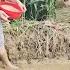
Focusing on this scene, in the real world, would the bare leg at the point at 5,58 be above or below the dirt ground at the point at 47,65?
above

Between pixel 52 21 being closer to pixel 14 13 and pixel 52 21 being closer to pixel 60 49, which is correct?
pixel 60 49

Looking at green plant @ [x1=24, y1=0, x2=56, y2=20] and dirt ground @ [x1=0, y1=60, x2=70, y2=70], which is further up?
green plant @ [x1=24, y1=0, x2=56, y2=20]

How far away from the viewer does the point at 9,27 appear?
709cm

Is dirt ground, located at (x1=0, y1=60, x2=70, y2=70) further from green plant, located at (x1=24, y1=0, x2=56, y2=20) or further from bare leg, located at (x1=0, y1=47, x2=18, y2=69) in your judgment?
green plant, located at (x1=24, y1=0, x2=56, y2=20)

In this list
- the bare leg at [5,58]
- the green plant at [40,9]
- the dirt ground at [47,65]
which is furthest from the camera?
the green plant at [40,9]

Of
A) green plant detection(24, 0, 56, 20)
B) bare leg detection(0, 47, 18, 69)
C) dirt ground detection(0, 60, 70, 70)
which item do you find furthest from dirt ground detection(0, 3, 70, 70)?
green plant detection(24, 0, 56, 20)

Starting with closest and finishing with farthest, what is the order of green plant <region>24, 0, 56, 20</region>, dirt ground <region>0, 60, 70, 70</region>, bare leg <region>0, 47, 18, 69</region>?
bare leg <region>0, 47, 18, 69</region> < dirt ground <region>0, 60, 70, 70</region> < green plant <region>24, 0, 56, 20</region>

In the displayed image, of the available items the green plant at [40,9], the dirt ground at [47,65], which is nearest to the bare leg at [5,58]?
the dirt ground at [47,65]

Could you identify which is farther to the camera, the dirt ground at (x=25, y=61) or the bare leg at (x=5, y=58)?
the dirt ground at (x=25, y=61)

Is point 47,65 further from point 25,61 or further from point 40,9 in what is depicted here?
point 40,9

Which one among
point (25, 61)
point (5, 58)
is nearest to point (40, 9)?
point (25, 61)

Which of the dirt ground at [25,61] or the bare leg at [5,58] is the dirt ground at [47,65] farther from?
the bare leg at [5,58]

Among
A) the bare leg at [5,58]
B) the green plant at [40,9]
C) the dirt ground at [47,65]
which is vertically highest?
the green plant at [40,9]

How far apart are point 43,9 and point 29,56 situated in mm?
967
